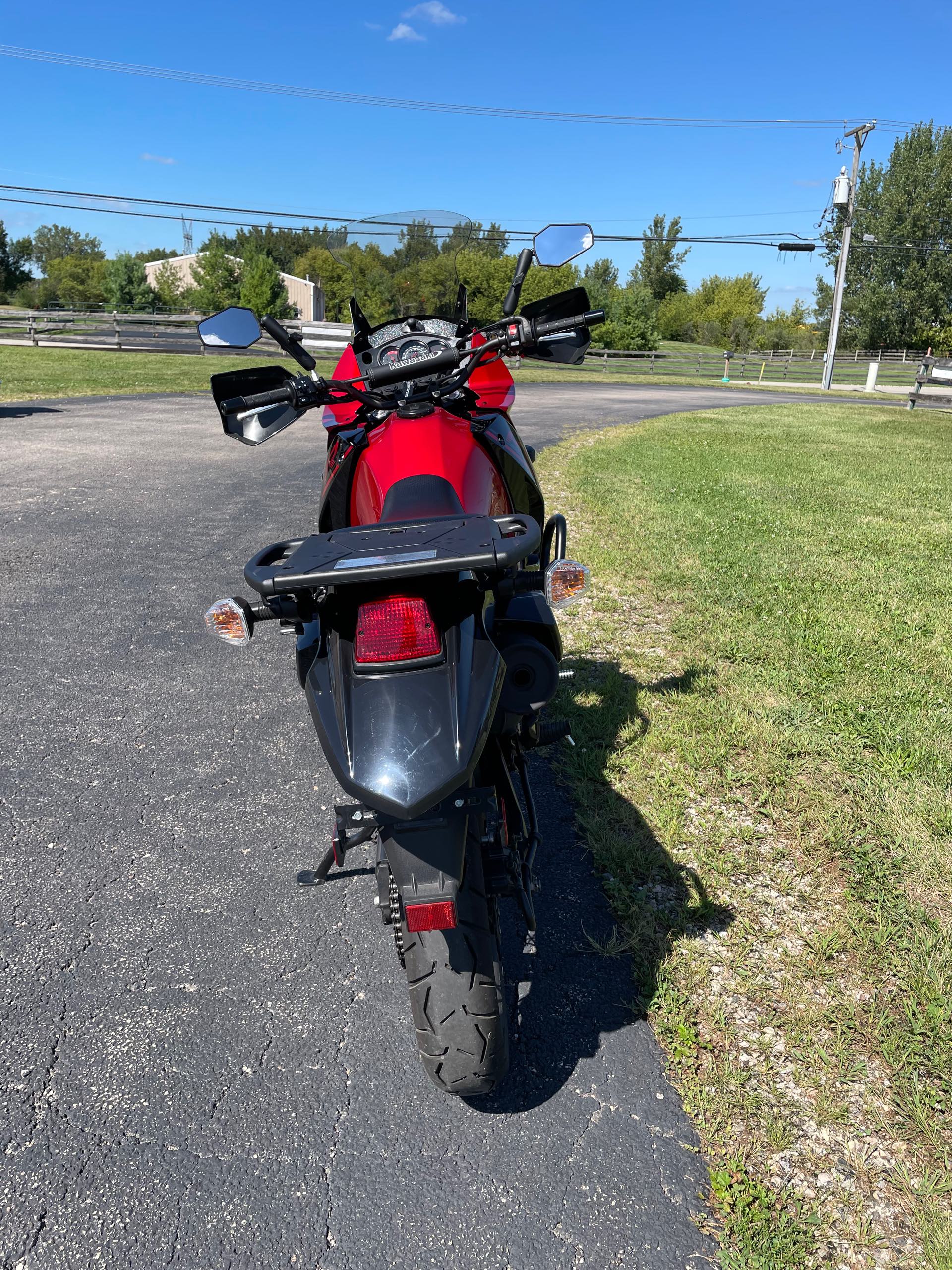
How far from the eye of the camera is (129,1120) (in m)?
2.02

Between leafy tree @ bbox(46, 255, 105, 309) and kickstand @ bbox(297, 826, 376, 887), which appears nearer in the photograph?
kickstand @ bbox(297, 826, 376, 887)

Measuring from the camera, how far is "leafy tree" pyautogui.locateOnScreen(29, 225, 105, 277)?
103m

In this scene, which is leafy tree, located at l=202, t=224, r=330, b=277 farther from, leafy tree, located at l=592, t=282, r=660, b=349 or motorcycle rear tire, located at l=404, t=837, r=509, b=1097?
motorcycle rear tire, located at l=404, t=837, r=509, b=1097

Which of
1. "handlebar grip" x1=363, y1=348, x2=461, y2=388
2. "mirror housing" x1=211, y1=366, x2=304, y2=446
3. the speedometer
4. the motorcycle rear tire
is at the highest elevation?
the speedometer

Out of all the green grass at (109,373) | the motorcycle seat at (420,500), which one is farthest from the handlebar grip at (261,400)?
the green grass at (109,373)

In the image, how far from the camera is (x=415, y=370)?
2.61 m

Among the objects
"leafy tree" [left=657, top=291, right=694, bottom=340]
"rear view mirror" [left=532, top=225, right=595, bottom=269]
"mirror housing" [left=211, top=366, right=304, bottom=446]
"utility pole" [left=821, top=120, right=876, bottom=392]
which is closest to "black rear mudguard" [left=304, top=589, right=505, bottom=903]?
"mirror housing" [left=211, top=366, right=304, bottom=446]

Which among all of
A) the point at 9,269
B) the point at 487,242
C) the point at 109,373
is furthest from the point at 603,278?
the point at 487,242

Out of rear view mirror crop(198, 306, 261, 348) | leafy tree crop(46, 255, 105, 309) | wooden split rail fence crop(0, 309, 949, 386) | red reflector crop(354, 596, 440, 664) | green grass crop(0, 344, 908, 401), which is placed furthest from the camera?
leafy tree crop(46, 255, 105, 309)

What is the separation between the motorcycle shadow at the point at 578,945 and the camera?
2262 mm

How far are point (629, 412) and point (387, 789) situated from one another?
63.2ft

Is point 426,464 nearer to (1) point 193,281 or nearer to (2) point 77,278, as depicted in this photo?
(1) point 193,281

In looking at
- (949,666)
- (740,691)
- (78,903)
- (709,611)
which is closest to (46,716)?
(78,903)

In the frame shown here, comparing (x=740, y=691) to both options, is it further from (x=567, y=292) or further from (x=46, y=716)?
(x=46, y=716)
